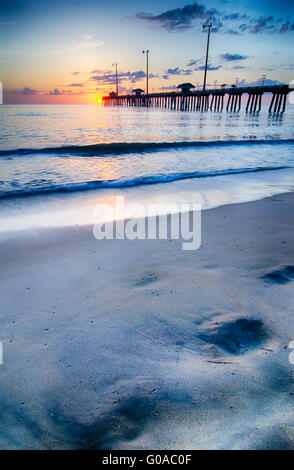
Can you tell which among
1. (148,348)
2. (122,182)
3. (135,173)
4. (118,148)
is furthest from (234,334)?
(118,148)

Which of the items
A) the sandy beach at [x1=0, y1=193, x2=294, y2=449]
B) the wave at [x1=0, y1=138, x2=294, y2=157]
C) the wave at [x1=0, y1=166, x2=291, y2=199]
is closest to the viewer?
the sandy beach at [x1=0, y1=193, x2=294, y2=449]

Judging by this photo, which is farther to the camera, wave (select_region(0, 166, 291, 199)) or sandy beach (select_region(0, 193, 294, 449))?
wave (select_region(0, 166, 291, 199))

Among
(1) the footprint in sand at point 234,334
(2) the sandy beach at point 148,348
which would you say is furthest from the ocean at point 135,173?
(1) the footprint in sand at point 234,334

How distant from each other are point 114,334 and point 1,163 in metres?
Result: 9.84

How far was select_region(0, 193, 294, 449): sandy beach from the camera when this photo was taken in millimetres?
1399

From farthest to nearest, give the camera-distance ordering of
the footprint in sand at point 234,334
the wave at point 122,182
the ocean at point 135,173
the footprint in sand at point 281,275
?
the wave at point 122,182 < the ocean at point 135,173 < the footprint in sand at point 281,275 < the footprint in sand at point 234,334

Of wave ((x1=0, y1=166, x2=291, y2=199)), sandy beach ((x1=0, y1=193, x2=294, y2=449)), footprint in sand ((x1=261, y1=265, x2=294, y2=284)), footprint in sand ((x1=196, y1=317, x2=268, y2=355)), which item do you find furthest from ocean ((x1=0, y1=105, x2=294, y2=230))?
footprint in sand ((x1=196, y1=317, x2=268, y2=355))

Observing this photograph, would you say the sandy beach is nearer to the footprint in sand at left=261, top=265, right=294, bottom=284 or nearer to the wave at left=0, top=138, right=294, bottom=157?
the footprint in sand at left=261, top=265, right=294, bottom=284

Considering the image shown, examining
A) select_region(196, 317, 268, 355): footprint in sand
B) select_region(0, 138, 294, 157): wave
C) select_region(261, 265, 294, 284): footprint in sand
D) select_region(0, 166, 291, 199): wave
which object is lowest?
select_region(0, 138, 294, 157): wave

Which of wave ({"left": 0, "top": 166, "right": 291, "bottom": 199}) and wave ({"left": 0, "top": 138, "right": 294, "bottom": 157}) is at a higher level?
wave ({"left": 0, "top": 166, "right": 291, "bottom": 199})

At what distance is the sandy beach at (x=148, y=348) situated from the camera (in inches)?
55.1

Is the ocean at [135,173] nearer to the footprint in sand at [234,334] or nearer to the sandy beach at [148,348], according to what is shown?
the sandy beach at [148,348]

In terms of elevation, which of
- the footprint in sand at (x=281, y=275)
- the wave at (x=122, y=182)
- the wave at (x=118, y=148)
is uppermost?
the footprint in sand at (x=281, y=275)
